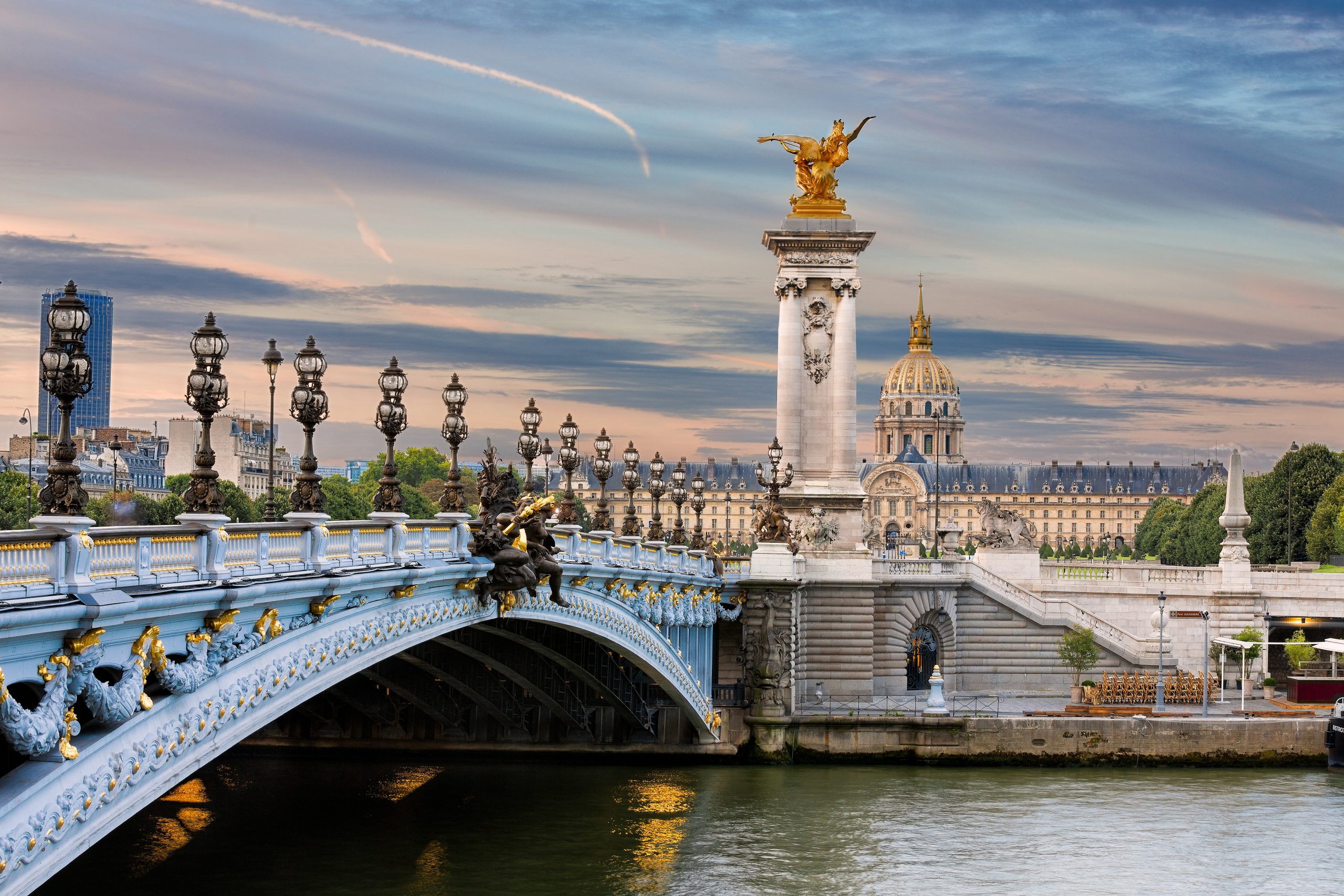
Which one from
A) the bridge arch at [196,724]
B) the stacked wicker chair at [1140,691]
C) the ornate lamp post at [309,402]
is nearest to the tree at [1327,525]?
the stacked wicker chair at [1140,691]

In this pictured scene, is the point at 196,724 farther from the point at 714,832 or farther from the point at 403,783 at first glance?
the point at 403,783

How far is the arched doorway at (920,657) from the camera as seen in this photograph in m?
61.0

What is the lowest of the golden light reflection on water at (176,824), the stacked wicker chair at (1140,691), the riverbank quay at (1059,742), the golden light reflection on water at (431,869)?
the golden light reflection on water at (431,869)

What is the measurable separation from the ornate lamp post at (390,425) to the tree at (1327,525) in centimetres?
7280

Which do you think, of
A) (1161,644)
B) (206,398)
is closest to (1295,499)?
(1161,644)

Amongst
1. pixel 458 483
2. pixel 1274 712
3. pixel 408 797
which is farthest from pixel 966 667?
pixel 458 483

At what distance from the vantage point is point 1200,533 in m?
112

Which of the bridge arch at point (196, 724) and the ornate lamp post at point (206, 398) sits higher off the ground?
the ornate lamp post at point (206, 398)

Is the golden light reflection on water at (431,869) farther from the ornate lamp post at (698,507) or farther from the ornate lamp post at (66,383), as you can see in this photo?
the ornate lamp post at (698,507)

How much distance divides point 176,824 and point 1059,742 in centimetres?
2236

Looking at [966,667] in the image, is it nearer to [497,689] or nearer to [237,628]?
[497,689]

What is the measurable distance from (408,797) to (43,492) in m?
24.3

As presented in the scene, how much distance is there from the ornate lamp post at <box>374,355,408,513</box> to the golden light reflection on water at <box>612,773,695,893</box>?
10.2 meters

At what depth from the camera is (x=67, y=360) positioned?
1633cm
